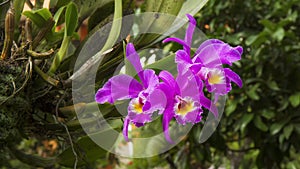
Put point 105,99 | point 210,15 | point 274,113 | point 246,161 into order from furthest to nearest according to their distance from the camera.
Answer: point 246,161
point 210,15
point 274,113
point 105,99

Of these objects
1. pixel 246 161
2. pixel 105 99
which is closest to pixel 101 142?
pixel 105 99

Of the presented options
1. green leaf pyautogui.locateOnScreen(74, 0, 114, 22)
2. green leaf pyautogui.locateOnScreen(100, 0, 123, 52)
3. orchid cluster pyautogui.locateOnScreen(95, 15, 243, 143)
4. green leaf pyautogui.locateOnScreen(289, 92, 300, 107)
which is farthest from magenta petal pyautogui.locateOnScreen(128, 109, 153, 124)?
green leaf pyautogui.locateOnScreen(289, 92, 300, 107)

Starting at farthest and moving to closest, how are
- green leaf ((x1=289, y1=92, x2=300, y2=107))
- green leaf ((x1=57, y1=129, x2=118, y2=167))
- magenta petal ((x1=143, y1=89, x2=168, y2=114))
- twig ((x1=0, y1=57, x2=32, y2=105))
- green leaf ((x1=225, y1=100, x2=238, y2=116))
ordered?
green leaf ((x1=225, y1=100, x2=238, y2=116)) → green leaf ((x1=289, y1=92, x2=300, y2=107)) → green leaf ((x1=57, y1=129, x2=118, y2=167)) → twig ((x1=0, y1=57, x2=32, y2=105)) → magenta petal ((x1=143, y1=89, x2=168, y2=114))

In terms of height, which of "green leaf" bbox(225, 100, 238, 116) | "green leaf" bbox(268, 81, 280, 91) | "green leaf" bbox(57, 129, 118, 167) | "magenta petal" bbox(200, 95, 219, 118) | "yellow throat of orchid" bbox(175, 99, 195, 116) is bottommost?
"green leaf" bbox(225, 100, 238, 116)

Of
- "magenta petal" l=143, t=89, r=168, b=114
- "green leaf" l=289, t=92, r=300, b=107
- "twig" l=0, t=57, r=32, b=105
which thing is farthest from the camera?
"green leaf" l=289, t=92, r=300, b=107

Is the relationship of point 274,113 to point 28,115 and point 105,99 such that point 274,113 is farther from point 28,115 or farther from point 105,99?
point 105,99

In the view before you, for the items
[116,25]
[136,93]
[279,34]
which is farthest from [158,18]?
[279,34]

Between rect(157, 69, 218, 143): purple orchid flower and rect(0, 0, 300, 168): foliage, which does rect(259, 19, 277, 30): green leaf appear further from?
rect(157, 69, 218, 143): purple orchid flower

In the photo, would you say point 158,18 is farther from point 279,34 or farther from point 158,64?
point 279,34

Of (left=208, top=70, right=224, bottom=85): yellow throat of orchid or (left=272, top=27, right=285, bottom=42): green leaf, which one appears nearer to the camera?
(left=208, top=70, right=224, bottom=85): yellow throat of orchid
